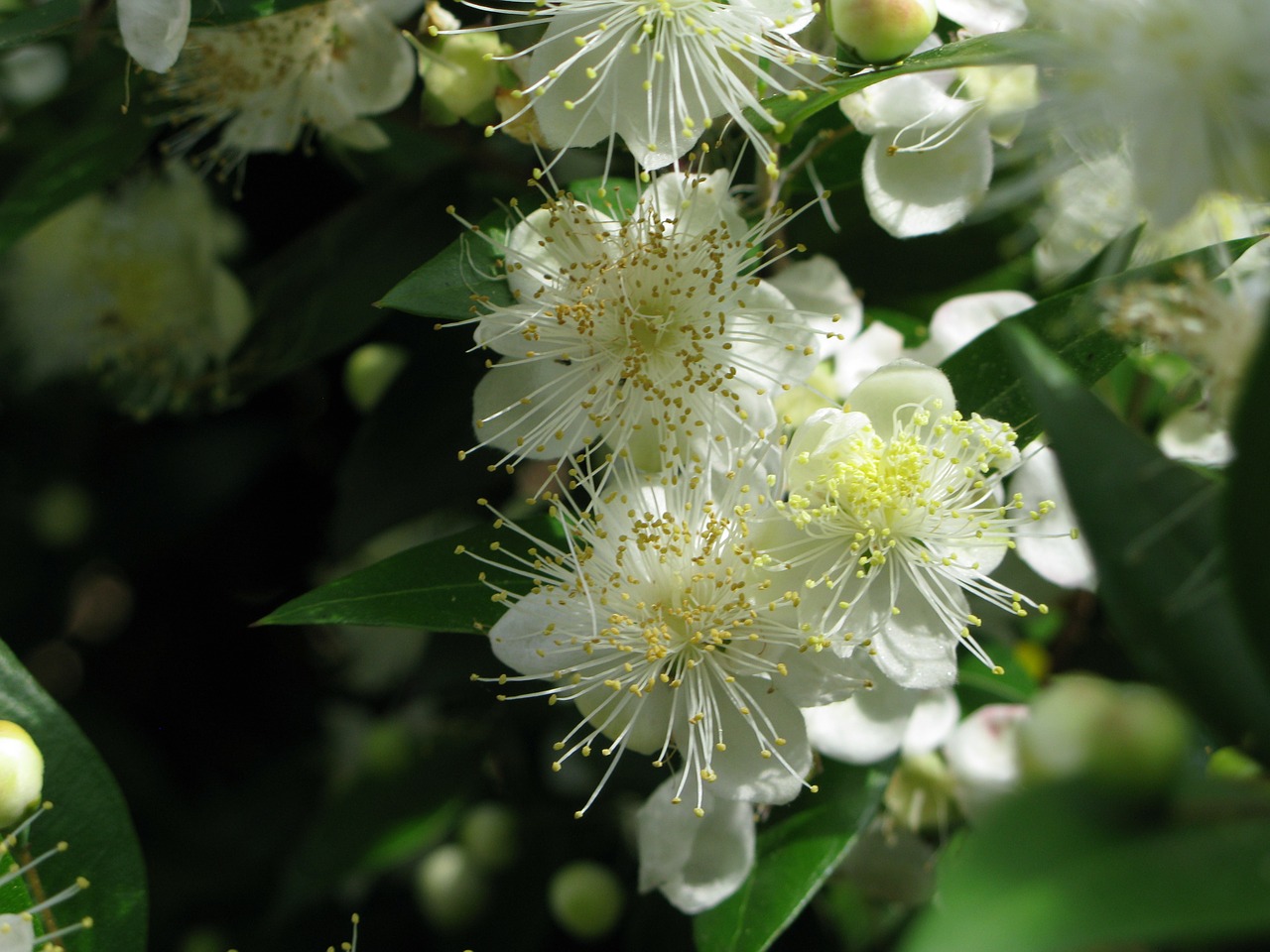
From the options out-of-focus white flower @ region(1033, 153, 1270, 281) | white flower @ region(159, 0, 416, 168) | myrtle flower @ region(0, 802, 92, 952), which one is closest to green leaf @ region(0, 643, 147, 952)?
myrtle flower @ region(0, 802, 92, 952)

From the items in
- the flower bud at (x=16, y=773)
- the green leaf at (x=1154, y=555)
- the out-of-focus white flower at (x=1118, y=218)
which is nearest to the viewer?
the green leaf at (x=1154, y=555)

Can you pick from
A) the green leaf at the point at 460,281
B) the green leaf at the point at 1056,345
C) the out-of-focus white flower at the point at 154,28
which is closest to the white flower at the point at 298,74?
the out-of-focus white flower at the point at 154,28

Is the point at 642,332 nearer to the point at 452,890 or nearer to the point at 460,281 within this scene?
the point at 460,281

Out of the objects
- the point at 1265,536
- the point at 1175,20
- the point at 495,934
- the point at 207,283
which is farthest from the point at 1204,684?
the point at 207,283

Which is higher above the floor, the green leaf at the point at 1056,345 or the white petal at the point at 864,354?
the green leaf at the point at 1056,345

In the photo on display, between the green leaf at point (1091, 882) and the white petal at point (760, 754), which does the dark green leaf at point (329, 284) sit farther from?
the green leaf at point (1091, 882)

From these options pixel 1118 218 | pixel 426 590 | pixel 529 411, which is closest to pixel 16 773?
pixel 426 590

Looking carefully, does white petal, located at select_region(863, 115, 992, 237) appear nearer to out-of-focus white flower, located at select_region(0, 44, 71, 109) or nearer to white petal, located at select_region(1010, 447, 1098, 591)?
white petal, located at select_region(1010, 447, 1098, 591)
